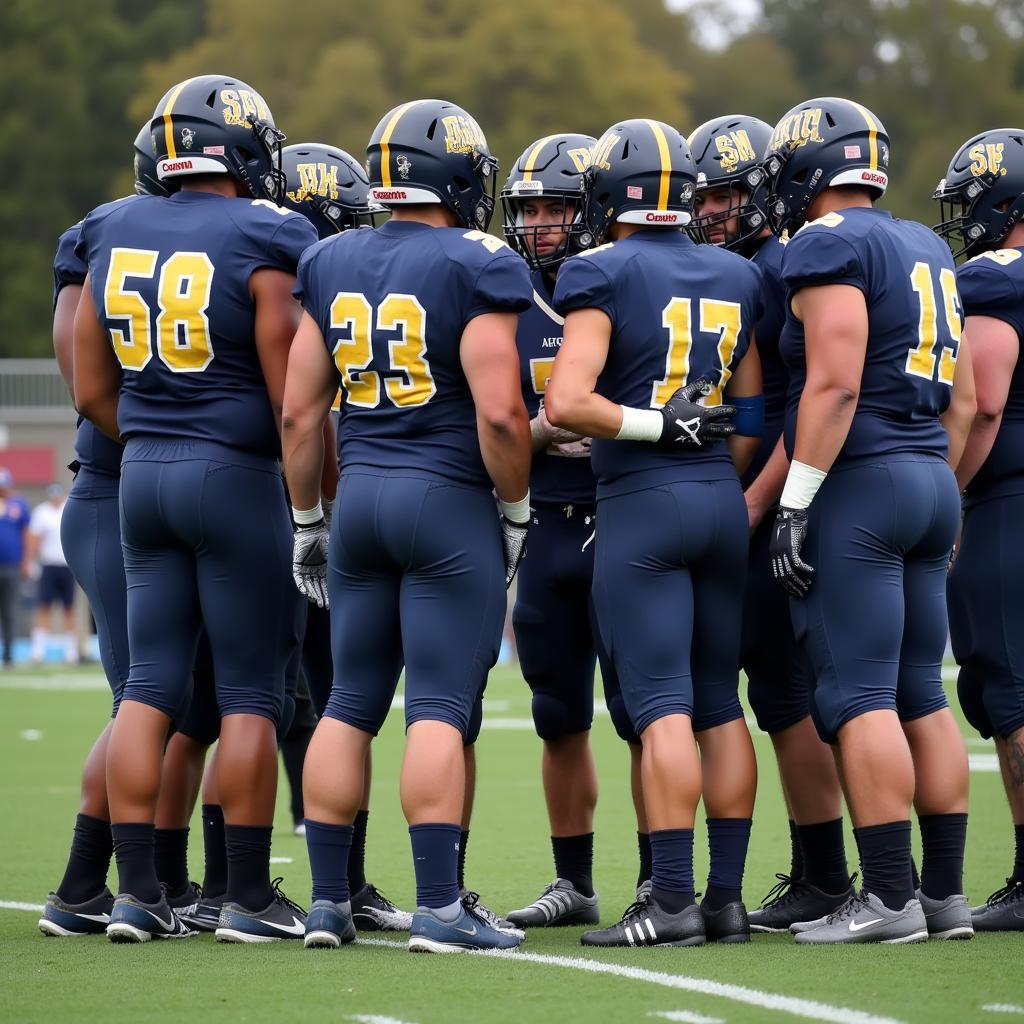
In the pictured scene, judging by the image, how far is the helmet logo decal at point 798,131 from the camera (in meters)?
5.54

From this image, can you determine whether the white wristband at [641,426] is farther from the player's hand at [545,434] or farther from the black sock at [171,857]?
the black sock at [171,857]

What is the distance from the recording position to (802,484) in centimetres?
525

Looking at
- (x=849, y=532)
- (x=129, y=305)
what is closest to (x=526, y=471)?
(x=849, y=532)

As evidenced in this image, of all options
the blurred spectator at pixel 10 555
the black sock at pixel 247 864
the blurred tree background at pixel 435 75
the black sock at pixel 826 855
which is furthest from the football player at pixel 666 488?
the blurred tree background at pixel 435 75

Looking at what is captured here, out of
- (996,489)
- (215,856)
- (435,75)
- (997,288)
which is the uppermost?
(435,75)

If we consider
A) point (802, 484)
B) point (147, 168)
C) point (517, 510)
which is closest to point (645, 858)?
point (517, 510)

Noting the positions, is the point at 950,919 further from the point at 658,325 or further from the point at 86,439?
the point at 86,439

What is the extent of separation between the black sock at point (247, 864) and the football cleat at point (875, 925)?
1592 mm

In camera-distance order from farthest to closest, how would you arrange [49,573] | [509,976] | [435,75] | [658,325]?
[435,75] < [49,573] < [658,325] < [509,976]

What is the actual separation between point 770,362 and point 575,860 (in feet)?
5.76

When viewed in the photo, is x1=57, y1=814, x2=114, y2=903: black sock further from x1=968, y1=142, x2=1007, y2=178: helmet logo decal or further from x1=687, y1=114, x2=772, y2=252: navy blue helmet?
x1=968, y1=142, x2=1007, y2=178: helmet logo decal

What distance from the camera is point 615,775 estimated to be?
10.5 metres

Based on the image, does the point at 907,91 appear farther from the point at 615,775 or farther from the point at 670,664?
the point at 670,664

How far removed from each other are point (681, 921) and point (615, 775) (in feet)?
17.3
